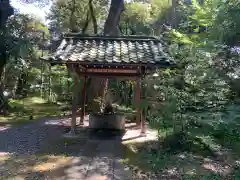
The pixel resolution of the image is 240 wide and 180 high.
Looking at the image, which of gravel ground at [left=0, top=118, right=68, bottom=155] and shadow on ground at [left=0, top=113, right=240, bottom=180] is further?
gravel ground at [left=0, top=118, right=68, bottom=155]

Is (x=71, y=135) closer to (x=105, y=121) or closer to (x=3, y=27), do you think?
(x=105, y=121)

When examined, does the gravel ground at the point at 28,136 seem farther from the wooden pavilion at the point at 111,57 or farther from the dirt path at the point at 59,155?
the wooden pavilion at the point at 111,57

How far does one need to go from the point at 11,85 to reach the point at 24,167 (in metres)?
13.9

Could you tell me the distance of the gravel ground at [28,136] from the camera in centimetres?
607

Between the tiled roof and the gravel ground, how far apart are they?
2138 millimetres

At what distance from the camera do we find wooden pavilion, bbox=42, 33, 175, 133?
21.0 ft

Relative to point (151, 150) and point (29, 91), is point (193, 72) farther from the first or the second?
point (29, 91)

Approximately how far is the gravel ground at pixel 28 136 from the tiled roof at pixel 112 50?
7.01ft

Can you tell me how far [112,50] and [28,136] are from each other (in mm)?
3358

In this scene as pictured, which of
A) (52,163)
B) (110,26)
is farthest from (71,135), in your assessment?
(110,26)

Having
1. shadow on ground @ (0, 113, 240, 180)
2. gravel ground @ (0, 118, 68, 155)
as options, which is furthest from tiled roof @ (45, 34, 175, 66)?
gravel ground @ (0, 118, 68, 155)

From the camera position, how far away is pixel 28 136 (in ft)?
24.2

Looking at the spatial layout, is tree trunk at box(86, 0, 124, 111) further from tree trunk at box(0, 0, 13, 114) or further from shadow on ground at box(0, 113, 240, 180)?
shadow on ground at box(0, 113, 240, 180)

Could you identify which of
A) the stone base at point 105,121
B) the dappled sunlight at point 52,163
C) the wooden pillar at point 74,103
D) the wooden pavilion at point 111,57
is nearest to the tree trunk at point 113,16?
the wooden pavilion at point 111,57
